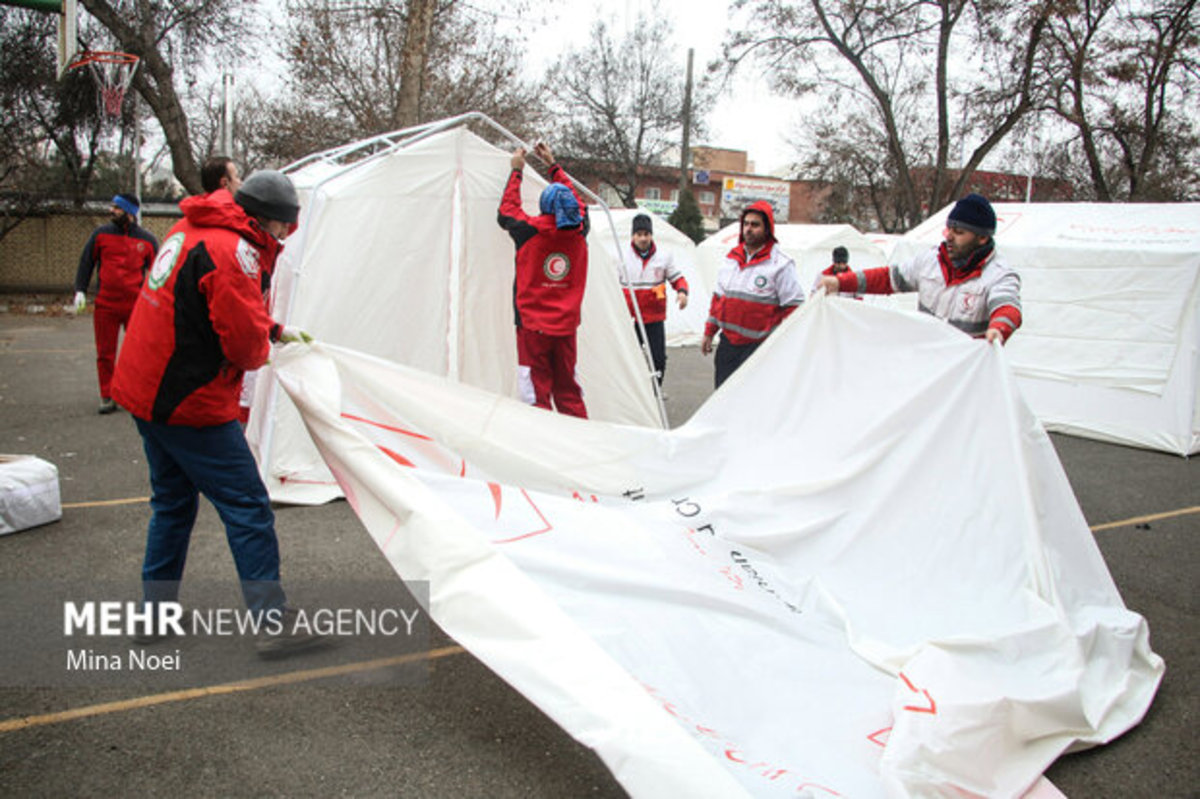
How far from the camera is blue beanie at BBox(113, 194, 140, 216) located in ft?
23.6

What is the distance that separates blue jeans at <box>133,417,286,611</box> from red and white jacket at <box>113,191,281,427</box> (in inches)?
4.1

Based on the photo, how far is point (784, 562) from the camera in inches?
145

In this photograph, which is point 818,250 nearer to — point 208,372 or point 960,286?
point 960,286

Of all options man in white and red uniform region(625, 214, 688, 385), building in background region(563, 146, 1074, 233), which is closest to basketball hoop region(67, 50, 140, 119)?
man in white and red uniform region(625, 214, 688, 385)

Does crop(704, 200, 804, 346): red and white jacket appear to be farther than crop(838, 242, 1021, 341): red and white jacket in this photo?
Yes

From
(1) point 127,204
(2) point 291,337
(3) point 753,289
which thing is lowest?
(2) point 291,337

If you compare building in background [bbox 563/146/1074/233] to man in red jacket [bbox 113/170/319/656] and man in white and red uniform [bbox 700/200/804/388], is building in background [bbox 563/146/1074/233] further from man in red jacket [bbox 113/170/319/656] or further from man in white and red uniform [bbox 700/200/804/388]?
man in red jacket [bbox 113/170/319/656]

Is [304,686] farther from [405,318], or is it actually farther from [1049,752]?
[405,318]

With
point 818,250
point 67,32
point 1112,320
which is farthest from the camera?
point 818,250

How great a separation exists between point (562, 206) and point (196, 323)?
284 cm

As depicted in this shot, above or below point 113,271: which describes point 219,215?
above

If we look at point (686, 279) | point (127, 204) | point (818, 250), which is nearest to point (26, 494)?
point (127, 204)

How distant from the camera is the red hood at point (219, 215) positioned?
2.93 metres

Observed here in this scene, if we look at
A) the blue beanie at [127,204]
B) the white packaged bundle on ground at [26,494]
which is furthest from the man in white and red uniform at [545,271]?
the blue beanie at [127,204]
